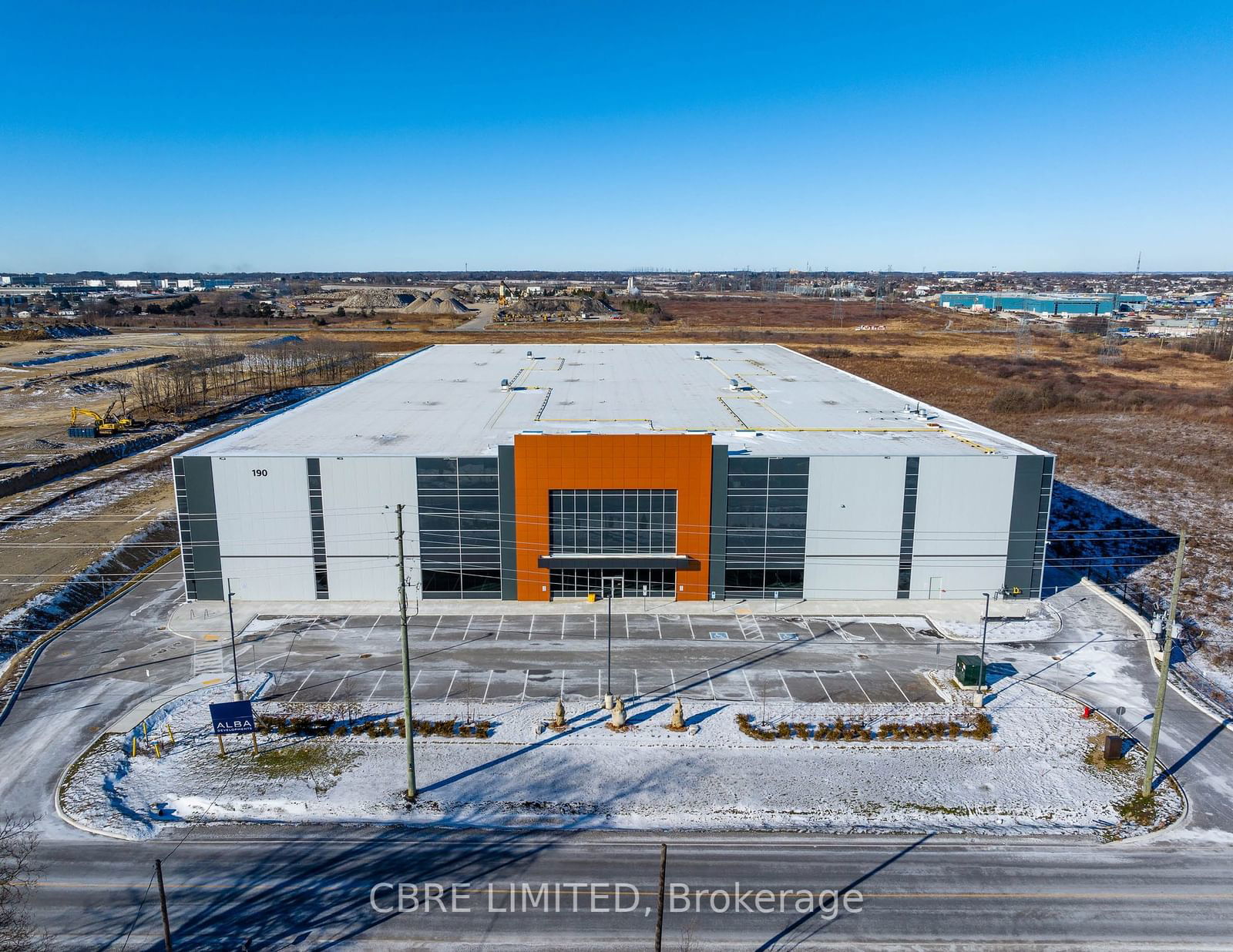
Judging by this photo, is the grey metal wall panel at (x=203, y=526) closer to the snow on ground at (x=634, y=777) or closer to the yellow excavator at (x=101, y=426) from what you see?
the snow on ground at (x=634, y=777)

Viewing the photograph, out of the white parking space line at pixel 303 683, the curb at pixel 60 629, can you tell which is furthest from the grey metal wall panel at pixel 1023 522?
the curb at pixel 60 629

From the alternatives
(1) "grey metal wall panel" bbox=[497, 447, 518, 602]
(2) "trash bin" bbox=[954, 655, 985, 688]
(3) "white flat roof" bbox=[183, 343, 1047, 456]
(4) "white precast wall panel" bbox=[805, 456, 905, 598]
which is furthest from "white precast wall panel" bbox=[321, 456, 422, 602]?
(2) "trash bin" bbox=[954, 655, 985, 688]

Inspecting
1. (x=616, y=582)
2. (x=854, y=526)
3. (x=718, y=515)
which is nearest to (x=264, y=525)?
(x=616, y=582)

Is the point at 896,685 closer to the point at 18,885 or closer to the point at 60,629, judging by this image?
the point at 18,885

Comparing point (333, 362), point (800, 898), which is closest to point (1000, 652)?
point (800, 898)

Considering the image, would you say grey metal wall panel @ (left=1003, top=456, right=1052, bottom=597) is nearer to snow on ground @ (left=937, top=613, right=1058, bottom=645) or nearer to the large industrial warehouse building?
the large industrial warehouse building

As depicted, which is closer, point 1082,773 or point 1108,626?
point 1082,773

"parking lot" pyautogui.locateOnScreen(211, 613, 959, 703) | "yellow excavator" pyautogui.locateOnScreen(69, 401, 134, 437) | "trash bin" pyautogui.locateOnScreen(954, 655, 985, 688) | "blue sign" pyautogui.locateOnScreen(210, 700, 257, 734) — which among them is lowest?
"parking lot" pyautogui.locateOnScreen(211, 613, 959, 703)

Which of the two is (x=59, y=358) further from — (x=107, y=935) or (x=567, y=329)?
(x=107, y=935)
